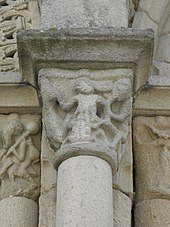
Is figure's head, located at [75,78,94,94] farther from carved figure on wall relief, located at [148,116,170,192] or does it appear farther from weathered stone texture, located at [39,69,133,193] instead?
carved figure on wall relief, located at [148,116,170,192]

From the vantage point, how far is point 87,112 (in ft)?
11.1

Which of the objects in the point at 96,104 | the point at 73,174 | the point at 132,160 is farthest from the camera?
the point at 132,160

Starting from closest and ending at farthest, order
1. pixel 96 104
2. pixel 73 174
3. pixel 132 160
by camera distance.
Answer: pixel 73 174 < pixel 96 104 < pixel 132 160

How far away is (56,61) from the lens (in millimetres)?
3562

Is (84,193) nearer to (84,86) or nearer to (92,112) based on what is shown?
(92,112)

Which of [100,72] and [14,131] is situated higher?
[100,72]

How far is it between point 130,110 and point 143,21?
85cm

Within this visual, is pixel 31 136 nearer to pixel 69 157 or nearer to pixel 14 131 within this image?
pixel 14 131

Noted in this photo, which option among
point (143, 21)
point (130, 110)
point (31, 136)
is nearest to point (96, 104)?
point (130, 110)

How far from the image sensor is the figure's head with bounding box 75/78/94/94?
3.47 metres

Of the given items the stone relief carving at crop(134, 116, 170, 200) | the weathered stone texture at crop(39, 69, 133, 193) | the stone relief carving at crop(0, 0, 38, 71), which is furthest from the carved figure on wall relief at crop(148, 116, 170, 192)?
the stone relief carving at crop(0, 0, 38, 71)

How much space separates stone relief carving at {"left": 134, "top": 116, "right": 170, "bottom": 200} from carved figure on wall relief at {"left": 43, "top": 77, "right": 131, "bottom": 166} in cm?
31

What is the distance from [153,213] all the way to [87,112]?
0.64 m

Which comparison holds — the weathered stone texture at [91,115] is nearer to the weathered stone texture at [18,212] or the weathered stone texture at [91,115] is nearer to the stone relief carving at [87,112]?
the stone relief carving at [87,112]
